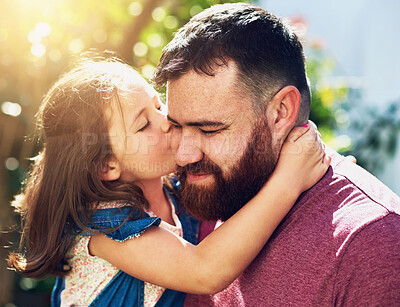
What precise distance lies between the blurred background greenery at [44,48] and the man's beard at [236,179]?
6.48ft

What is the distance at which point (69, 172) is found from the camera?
2496 millimetres

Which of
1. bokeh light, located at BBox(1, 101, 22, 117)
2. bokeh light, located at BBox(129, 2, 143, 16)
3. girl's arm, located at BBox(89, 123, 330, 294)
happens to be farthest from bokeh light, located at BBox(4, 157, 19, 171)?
girl's arm, located at BBox(89, 123, 330, 294)

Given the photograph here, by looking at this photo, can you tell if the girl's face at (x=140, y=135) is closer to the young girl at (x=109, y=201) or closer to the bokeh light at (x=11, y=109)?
the young girl at (x=109, y=201)

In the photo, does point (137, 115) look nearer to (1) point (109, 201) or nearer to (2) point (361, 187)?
(1) point (109, 201)

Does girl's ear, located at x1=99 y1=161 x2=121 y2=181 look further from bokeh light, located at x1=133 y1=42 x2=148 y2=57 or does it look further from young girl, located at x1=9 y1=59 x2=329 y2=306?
bokeh light, located at x1=133 y1=42 x2=148 y2=57

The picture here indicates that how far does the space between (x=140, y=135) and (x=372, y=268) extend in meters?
1.41

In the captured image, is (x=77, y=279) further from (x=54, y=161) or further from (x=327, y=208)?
(x=327, y=208)

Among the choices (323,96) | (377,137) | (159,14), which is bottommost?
(377,137)

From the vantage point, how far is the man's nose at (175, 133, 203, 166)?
7.16ft

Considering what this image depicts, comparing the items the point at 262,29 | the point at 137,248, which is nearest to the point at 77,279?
the point at 137,248

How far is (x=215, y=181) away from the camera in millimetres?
2193

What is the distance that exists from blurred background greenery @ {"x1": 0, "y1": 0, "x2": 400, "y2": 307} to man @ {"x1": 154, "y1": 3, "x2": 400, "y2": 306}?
1.88 m

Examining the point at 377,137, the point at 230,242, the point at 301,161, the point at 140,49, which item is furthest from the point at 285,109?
the point at 377,137

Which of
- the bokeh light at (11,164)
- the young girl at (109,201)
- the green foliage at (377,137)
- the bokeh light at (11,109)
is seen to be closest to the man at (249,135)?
the young girl at (109,201)
